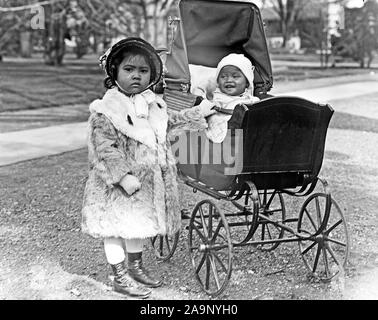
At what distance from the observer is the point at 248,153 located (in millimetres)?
3805

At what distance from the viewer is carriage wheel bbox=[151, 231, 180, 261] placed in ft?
15.0

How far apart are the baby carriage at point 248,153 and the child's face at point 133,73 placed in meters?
0.61

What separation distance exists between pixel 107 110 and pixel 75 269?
135cm

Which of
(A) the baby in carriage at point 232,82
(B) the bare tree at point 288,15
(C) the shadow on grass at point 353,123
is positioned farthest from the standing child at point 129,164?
(B) the bare tree at point 288,15

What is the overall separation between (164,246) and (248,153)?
1.56 meters

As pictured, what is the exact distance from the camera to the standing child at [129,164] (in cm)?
375

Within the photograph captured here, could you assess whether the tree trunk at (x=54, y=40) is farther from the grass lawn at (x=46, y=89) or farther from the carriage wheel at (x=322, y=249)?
the carriage wheel at (x=322, y=249)

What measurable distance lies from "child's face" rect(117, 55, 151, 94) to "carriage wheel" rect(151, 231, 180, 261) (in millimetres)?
1214

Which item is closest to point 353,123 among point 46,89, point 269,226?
point 269,226

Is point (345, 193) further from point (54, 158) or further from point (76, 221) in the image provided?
point (54, 158)

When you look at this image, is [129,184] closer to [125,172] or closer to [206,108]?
[125,172]

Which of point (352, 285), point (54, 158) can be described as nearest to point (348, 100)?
point (54, 158)

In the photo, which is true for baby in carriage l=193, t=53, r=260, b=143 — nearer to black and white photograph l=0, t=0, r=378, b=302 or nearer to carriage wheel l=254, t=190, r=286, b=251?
black and white photograph l=0, t=0, r=378, b=302

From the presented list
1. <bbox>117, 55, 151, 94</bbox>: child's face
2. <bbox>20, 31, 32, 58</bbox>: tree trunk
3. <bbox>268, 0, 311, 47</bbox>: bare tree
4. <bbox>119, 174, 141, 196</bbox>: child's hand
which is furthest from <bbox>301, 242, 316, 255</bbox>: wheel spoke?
<bbox>268, 0, 311, 47</bbox>: bare tree
